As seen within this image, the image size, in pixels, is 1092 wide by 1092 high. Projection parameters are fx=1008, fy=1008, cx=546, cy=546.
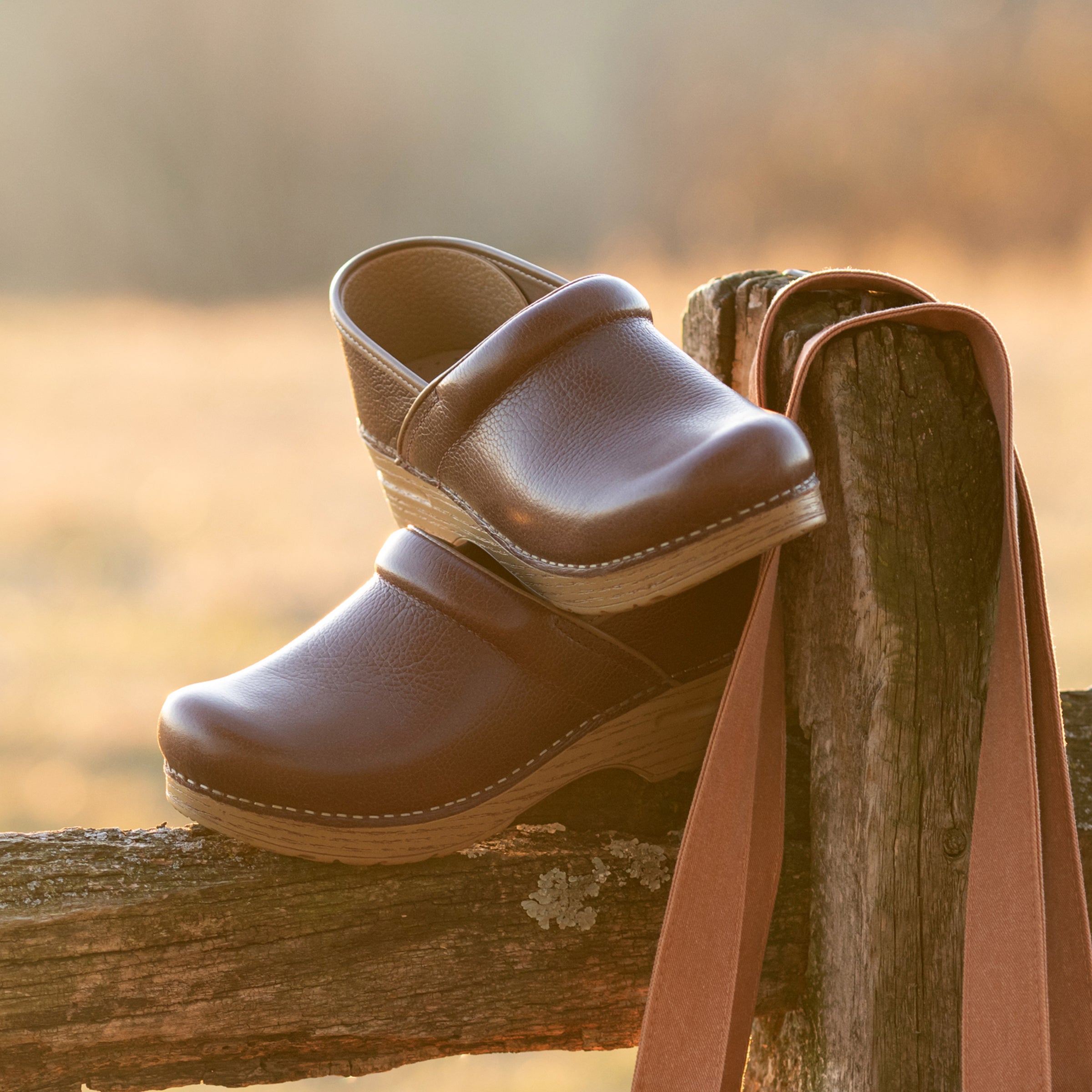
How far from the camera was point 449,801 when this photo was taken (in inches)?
33.9

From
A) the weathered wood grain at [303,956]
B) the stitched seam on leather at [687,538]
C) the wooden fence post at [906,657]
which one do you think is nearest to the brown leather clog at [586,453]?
the stitched seam on leather at [687,538]

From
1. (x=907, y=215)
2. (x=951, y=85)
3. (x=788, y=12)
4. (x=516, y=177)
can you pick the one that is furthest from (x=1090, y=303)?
(x=516, y=177)

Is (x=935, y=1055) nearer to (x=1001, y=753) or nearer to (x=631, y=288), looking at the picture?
(x=1001, y=753)

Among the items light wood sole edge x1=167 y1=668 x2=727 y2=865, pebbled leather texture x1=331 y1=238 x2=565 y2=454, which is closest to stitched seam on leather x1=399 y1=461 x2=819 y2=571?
light wood sole edge x1=167 y1=668 x2=727 y2=865

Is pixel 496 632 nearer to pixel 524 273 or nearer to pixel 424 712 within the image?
pixel 424 712

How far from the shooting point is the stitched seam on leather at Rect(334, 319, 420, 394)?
94 centimetres

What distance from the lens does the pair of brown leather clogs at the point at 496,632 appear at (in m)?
0.79

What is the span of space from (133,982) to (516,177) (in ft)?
27.3

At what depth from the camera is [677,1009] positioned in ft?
2.69

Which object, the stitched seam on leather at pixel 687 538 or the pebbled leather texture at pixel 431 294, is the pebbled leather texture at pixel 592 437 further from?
the pebbled leather texture at pixel 431 294

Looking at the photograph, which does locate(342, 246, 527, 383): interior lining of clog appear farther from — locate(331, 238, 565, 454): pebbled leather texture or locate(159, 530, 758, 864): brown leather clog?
locate(159, 530, 758, 864): brown leather clog

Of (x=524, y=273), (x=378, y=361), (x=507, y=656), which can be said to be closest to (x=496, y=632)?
(x=507, y=656)

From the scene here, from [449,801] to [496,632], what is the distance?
149mm

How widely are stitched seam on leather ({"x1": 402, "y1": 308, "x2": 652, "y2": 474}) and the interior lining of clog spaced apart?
0.21 metres
